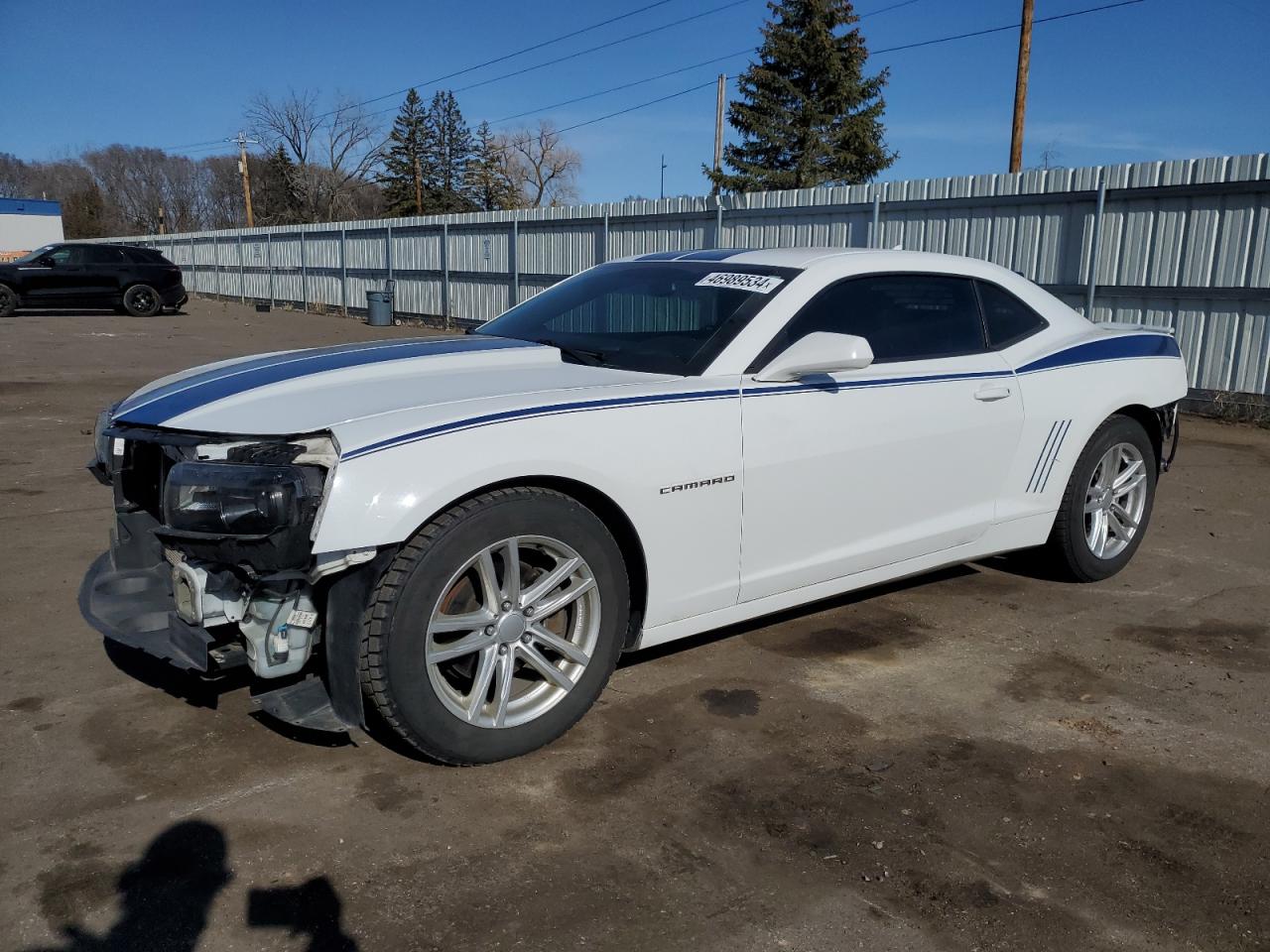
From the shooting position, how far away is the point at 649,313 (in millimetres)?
4109

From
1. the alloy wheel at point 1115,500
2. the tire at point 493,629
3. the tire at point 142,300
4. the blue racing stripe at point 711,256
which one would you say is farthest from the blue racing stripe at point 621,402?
the tire at point 142,300

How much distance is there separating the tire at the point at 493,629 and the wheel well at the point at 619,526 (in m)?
0.04

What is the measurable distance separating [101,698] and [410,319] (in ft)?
72.0

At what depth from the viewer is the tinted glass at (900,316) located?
155 inches

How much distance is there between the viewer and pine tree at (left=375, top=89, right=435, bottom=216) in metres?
67.1

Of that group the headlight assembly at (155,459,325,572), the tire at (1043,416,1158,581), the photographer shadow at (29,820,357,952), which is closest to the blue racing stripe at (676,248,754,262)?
the tire at (1043,416,1158,581)

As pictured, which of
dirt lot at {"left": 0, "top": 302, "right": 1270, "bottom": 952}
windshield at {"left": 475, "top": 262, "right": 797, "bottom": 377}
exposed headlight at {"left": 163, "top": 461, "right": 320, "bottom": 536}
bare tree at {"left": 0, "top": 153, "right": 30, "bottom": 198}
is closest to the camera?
dirt lot at {"left": 0, "top": 302, "right": 1270, "bottom": 952}

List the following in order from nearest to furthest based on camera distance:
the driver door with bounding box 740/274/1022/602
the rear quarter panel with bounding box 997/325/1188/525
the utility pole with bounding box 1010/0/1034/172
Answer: the driver door with bounding box 740/274/1022/602
the rear quarter panel with bounding box 997/325/1188/525
the utility pole with bounding box 1010/0/1034/172

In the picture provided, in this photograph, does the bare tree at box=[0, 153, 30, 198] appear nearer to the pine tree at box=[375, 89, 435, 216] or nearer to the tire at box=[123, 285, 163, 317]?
the pine tree at box=[375, 89, 435, 216]

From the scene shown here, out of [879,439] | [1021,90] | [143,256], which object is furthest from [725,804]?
[143,256]

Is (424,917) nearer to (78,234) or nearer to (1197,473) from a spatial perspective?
(1197,473)

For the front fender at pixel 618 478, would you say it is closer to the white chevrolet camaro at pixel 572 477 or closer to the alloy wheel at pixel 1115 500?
the white chevrolet camaro at pixel 572 477

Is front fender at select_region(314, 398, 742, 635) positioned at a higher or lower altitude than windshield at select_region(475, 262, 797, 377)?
lower

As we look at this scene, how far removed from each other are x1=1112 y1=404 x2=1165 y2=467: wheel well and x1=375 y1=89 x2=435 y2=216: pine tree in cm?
6575
